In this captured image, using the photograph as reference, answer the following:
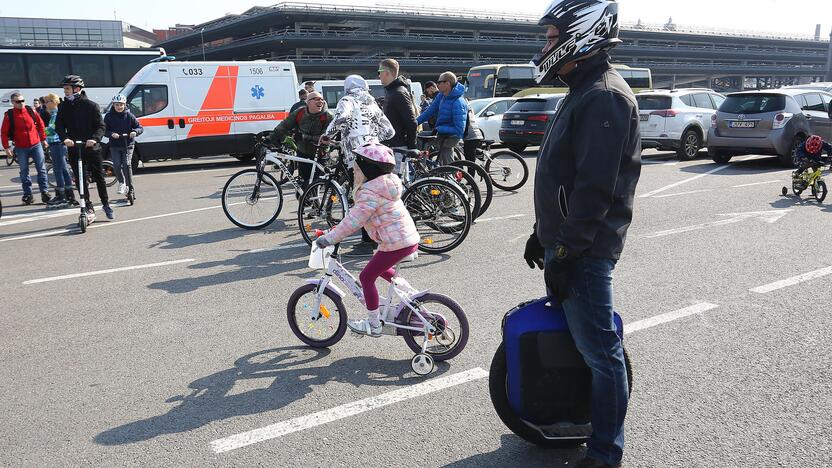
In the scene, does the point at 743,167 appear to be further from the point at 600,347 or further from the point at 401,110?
the point at 600,347

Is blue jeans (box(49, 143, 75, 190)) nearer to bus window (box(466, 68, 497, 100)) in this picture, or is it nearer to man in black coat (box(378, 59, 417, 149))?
man in black coat (box(378, 59, 417, 149))

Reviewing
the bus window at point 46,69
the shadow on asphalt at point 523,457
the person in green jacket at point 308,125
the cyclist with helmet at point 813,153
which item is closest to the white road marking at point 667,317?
the shadow on asphalt at point 523,457

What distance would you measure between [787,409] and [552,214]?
197 centimetres

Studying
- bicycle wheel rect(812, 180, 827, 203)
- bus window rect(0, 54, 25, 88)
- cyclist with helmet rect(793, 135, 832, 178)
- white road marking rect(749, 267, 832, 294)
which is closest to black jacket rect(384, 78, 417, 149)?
white road marking rect(749, 267, 832, 294)

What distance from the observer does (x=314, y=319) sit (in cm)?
446

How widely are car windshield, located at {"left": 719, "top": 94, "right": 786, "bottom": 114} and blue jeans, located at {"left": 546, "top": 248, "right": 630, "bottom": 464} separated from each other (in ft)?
43.3

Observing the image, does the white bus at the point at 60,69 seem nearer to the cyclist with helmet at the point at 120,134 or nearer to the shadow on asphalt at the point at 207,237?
the cyclist with helmet at the point at 120,134

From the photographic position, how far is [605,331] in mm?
2637

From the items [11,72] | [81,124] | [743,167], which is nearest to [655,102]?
[743,167]

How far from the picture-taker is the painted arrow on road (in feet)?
25.7

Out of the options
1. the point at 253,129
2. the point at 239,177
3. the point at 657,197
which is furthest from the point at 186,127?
the point at 657,197

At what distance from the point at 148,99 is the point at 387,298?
14409mm

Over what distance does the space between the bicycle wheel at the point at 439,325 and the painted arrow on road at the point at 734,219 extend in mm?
4232

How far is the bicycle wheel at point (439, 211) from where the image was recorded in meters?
7.19
